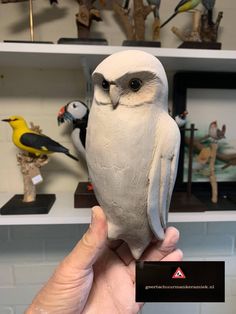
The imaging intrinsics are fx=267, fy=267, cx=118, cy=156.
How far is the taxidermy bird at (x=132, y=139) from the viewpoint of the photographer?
1.56 feet

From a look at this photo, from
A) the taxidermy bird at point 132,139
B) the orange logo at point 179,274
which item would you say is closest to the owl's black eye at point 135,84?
the taxidermy bird at point 132,139

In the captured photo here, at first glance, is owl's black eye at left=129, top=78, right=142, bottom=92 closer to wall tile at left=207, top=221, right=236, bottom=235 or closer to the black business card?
the black business card

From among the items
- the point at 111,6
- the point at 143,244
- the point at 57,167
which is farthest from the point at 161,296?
the point at 111,6

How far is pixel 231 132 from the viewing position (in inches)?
41.5

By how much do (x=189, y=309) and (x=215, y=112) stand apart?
0.86 m

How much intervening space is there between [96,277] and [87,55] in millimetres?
630

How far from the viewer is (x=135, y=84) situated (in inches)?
19.0

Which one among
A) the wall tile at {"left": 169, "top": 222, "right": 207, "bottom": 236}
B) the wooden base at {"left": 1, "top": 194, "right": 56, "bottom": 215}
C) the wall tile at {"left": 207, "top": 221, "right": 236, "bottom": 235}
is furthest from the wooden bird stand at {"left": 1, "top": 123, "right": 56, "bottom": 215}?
the wall tile at {"left": 207, "top": 221, "right": 236, "bottom": 235}

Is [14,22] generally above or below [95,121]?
above

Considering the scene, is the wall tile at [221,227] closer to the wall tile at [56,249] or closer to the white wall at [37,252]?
the white wall at [37,252]

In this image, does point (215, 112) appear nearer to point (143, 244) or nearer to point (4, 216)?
point (143, 244)

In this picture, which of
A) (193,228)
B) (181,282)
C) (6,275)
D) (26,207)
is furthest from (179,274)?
(6,275)

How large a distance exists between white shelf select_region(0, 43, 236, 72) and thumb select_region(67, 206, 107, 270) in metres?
0.47

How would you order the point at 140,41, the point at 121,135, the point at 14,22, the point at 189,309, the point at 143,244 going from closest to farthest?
the point at 121,135 < the point at 143,244 < the point at 140,41 < the point at 14,22 < the point at 189,309
